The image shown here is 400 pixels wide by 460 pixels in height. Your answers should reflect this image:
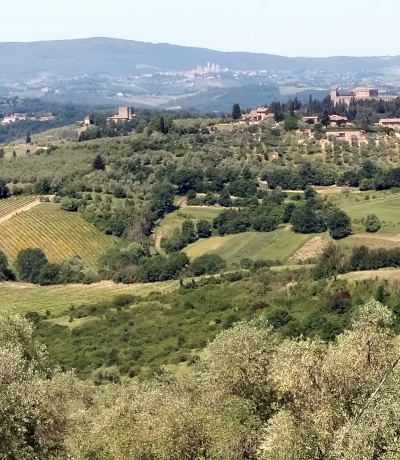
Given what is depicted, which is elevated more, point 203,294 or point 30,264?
point 203,294

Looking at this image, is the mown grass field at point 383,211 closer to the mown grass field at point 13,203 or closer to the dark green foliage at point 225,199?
the dark green foliage at point 225,199

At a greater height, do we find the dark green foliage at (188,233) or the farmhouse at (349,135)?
the farmhouse at (349,135)

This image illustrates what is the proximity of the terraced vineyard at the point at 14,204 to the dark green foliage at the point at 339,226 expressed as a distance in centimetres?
3171

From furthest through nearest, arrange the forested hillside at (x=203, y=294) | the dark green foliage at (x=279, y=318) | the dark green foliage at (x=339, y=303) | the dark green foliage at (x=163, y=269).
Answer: the dark green foliage at (x=163, y=269), the dark green foliage at (x=339, y=303), the dark green foliage at (x=279, y=318), the forested hillside at (x=203, y=294)

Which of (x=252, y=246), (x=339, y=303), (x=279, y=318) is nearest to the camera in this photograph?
(x=279, y=318)

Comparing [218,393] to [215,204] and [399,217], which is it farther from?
[215,204]

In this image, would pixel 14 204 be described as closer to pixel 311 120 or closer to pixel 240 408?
pixel 311 120

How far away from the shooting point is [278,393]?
1855 cm

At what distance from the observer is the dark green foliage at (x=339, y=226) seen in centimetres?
6341

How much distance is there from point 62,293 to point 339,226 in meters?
24.0

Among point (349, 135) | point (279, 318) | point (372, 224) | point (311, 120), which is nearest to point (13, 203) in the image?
point (372, 224)

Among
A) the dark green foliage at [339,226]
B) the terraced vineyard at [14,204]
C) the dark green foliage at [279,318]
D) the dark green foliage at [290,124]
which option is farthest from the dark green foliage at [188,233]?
the dark green foliage at [279,318]

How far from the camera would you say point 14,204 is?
78.6 metres

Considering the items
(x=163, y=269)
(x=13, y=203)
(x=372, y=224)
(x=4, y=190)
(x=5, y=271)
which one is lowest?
(x=5, y=271)
